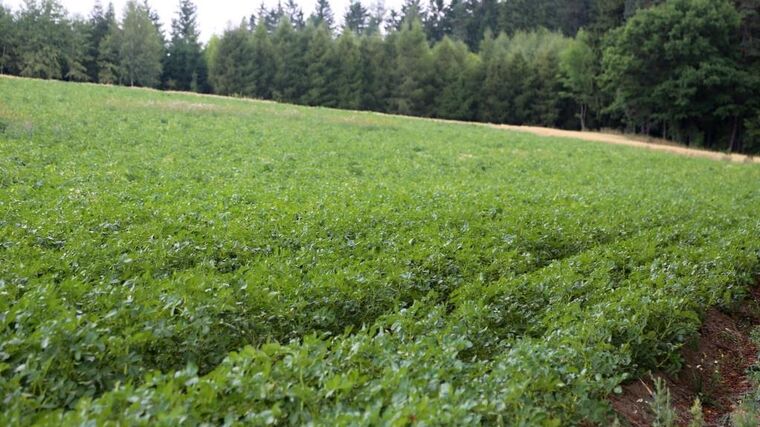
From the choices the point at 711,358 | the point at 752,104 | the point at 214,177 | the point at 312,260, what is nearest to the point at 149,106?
the point at 214,177

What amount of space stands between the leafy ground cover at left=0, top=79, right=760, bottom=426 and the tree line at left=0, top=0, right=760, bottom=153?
25040 mm

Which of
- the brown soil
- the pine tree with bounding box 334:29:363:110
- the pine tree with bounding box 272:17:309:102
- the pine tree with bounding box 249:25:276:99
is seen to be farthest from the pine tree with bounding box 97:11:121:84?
A: the brown soil

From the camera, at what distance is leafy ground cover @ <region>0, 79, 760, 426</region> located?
125 inches

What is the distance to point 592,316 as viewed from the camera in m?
4.84

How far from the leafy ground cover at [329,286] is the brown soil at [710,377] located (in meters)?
0.16

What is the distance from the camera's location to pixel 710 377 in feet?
16.5

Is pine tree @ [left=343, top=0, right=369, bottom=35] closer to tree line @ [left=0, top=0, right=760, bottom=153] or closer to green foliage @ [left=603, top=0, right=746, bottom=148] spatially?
tree line @ [left=0, top=0, right=760, bottom=153]

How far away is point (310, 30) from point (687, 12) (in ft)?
113

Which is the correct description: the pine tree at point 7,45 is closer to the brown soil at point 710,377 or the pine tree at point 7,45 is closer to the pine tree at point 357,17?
the pine tree at point 357,17

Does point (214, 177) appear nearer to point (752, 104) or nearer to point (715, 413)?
point (715, 413)

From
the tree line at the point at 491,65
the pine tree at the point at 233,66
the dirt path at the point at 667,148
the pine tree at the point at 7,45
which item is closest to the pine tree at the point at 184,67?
the tree line at the point at 491,65

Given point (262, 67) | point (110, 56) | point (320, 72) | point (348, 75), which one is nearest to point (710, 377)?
point (348, 75)

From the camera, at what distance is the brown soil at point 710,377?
420 centimetres

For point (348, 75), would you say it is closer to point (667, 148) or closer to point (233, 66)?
point (233, 66)
